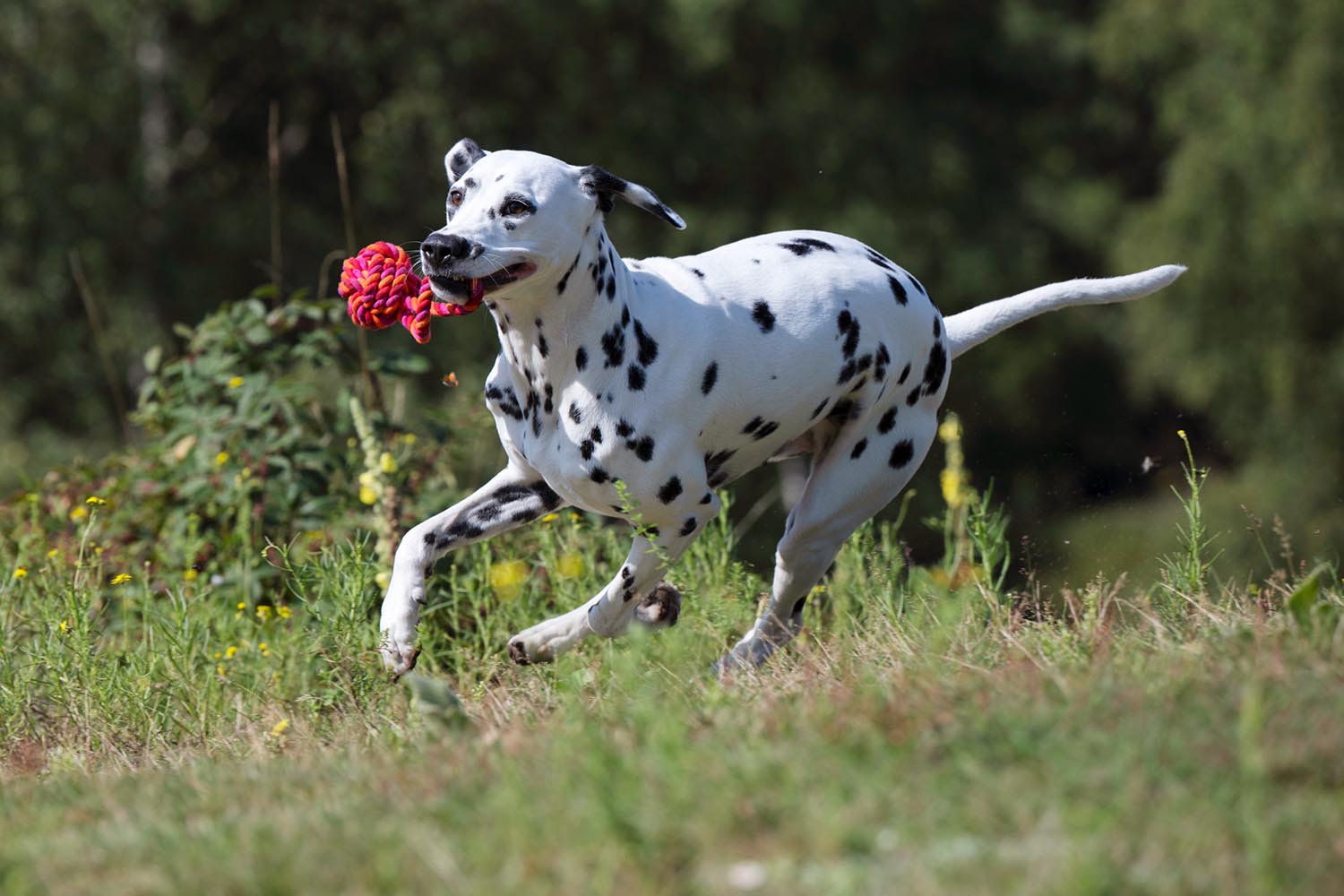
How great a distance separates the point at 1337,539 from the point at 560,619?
15859mm

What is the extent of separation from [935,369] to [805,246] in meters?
0.67

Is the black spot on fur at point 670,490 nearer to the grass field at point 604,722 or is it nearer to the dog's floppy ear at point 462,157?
the grass field at point 604,722

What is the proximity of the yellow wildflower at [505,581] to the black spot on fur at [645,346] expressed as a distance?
60.0 inches

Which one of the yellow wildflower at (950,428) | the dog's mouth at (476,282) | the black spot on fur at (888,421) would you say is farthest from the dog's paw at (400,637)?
the yellow wildflower at (950,428)

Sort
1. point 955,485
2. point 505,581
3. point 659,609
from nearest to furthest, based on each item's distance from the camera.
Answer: point 659,609 → point 505,581 → point 955,485

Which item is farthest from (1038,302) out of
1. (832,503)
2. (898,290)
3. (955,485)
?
(955,485)

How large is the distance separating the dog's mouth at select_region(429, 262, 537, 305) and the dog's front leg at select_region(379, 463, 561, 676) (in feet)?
2.43

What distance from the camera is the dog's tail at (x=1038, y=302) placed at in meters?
6.36

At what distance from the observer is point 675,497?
533 centimetres

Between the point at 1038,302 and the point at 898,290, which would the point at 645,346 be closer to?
the point at 898,290

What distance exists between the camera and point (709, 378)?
17.7 feet

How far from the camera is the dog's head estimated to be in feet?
16.2

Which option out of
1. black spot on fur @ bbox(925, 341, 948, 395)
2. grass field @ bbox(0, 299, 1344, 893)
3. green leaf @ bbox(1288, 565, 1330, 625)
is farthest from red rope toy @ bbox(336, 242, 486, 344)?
green leaf @ bbox(1288, 565, 1330, 625)

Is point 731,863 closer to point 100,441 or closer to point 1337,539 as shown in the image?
point 1337,539
